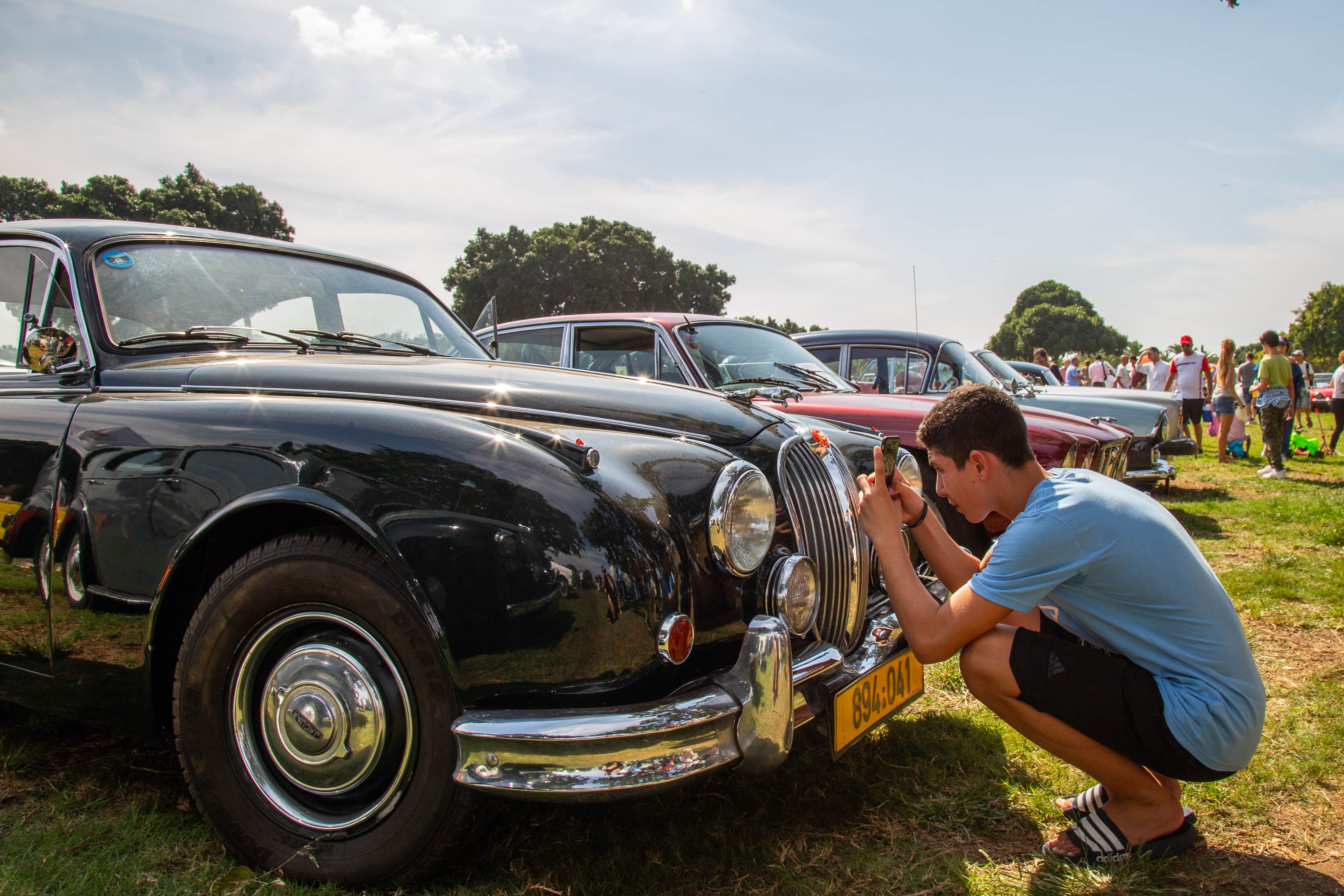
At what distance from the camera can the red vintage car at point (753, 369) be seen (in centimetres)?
471

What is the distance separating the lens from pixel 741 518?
1.93 m

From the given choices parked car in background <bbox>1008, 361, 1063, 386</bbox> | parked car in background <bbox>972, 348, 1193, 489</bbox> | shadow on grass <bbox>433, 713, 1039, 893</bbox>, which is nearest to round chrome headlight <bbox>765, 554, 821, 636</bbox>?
shadow on grass <bbox>433, 713, 1039, 893</bbox>

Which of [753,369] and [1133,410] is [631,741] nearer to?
[753,369]

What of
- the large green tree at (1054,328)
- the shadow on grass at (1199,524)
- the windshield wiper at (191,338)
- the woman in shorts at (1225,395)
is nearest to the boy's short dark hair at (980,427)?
the windshield wiper at (191,338)

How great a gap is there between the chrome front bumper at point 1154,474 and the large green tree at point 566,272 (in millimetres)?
30264

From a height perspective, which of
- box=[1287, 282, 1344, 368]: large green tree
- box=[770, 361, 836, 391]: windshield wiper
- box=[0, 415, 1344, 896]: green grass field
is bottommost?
box=[0, 415, 1344, 896]: green grass field

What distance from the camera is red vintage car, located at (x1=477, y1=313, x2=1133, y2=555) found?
186 inches

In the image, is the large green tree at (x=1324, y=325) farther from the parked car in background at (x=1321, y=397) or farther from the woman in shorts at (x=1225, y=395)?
the woman in shorts at (x=1225, y=395)

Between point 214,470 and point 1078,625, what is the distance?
221 centimetres

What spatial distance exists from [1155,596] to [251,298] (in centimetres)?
282

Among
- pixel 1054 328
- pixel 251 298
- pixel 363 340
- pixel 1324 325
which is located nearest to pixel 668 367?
pixel 363 340

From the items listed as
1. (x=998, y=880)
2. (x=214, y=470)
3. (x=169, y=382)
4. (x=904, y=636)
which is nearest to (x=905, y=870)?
(x=998, y=880)

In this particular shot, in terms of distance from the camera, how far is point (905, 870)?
2.02 metres

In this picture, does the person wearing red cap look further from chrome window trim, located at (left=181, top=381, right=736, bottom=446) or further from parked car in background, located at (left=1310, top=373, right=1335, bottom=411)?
parked car in background, located at (left=1310, top=373, right=1335, bottom=411)
